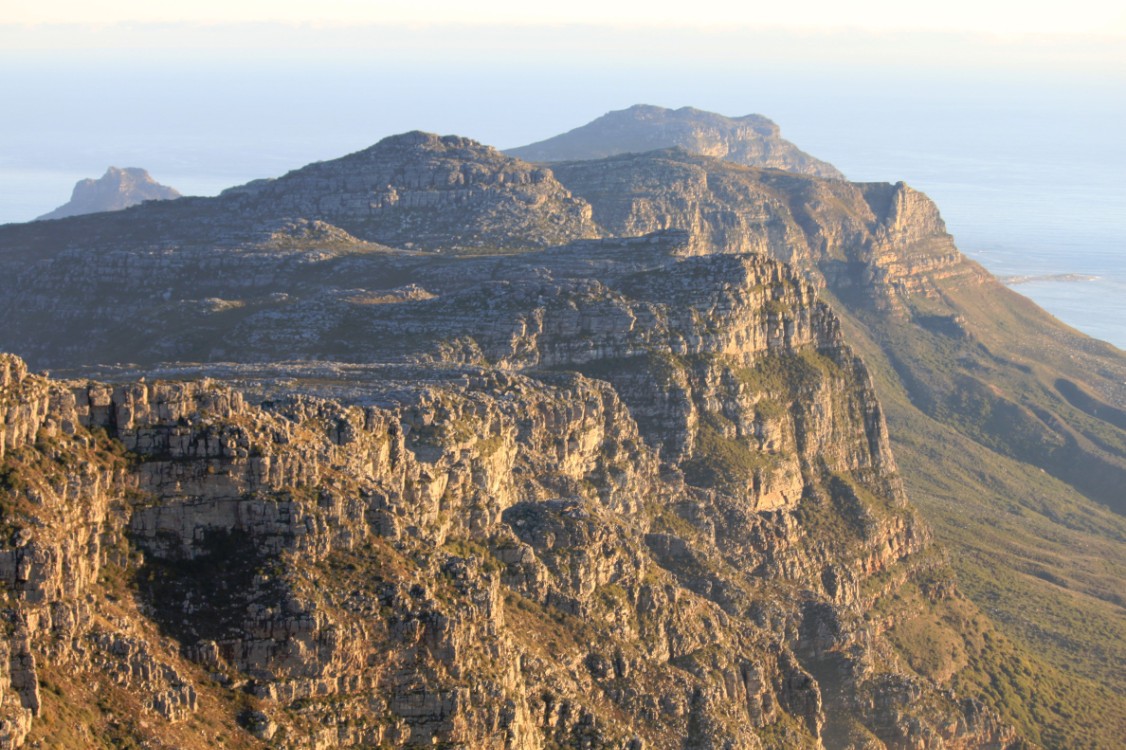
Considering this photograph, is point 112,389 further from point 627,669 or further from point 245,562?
point 627,669

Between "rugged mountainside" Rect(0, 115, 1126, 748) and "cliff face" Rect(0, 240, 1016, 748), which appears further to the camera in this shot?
"rugged mountainside" Rect(0, 115, 1126, 748)

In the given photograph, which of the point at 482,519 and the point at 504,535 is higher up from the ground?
the point at 482,519

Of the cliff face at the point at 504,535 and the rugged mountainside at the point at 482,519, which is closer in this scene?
the cliff face at the point at 504,535

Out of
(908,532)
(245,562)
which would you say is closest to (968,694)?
(908,532)
